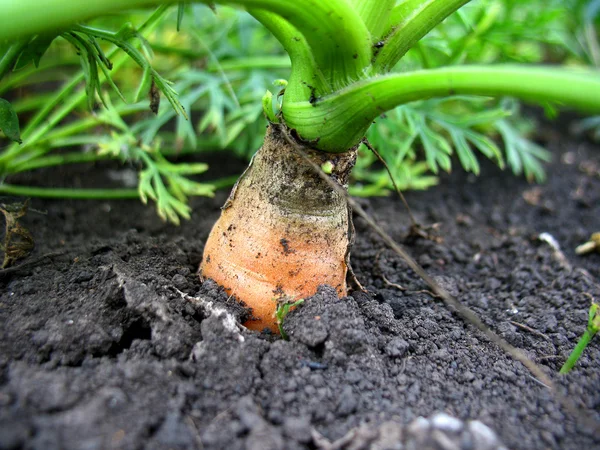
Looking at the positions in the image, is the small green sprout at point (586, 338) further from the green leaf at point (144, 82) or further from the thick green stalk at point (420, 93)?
the green leaf at point (144, 82)

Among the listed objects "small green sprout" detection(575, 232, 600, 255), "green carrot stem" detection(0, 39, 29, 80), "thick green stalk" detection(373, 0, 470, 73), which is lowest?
"small green sprout" detection(575, 232, 600, 255)

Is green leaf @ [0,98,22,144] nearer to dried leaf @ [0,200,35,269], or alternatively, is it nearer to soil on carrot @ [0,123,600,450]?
dried leaf @ [0,200,35,269]

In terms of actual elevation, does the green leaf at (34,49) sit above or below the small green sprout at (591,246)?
above

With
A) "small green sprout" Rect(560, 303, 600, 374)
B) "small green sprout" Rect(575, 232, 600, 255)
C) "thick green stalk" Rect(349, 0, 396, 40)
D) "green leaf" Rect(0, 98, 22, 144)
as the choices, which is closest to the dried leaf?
"green leaf" Rect(0, 98, 22, 144)

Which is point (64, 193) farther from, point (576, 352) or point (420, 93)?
point (576, 352)

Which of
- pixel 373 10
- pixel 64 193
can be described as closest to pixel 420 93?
pixel 373 10

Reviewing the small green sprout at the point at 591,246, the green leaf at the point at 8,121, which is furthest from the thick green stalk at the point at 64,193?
the small green sprout at the point at 591,246
